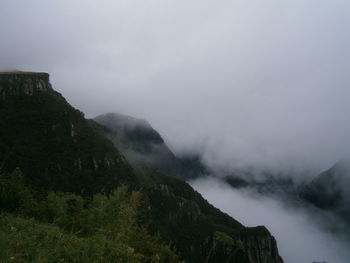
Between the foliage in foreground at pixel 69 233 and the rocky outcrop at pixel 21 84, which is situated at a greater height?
the rocky outcrop at pixel 21 84

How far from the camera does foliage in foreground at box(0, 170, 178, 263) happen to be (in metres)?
10.6

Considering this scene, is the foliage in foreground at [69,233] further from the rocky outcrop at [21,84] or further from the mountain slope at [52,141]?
the rocky outcrop at [21,84]

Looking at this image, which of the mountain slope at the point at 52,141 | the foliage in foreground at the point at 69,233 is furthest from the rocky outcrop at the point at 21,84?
the foliage in foreground at the point at 69,233

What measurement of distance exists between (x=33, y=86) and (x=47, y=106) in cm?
1363

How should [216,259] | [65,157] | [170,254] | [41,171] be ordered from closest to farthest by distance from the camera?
1. [170,254]
2. [41,171]
3. [65,157]
4. [216,259]

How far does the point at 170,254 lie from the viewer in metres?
14.4

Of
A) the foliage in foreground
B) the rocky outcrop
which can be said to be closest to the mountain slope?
the rocky outcrop

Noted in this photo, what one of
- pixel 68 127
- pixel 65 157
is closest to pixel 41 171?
pixel 65 157

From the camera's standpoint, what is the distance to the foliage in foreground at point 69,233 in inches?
417

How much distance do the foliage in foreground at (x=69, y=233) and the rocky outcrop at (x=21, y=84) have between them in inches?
6616

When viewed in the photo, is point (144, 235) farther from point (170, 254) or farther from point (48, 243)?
point (48, 243)

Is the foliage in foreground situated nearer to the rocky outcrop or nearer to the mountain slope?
the mountain slope

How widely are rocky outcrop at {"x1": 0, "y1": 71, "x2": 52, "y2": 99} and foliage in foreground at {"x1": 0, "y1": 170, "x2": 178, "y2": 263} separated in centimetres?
16803

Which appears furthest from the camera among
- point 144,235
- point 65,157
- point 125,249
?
point 65,157
